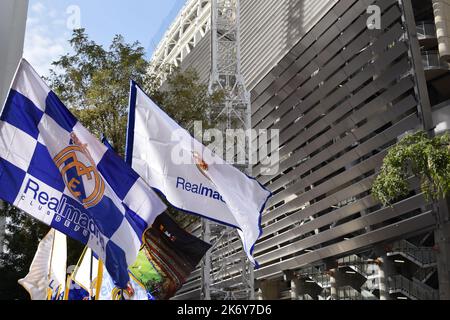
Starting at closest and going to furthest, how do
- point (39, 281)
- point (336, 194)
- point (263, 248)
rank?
1. point (39, 281)
2. point (336, 194)
3. point (263, 248)

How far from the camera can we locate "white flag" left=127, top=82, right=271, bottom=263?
36.2 feet

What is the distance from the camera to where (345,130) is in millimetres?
34875

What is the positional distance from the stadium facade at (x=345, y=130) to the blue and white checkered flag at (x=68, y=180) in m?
17.7

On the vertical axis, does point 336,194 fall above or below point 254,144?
below

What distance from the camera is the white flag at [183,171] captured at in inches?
435

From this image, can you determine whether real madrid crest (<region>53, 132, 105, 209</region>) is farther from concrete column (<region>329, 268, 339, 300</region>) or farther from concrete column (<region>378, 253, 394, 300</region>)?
concrete column (<region>329, 268, 339, 300</region>)

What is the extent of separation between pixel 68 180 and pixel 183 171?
2.94 metres

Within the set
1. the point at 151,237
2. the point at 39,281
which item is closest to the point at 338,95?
the point at 39,281

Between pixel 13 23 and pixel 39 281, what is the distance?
9.27 m

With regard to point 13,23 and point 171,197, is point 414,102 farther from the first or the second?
point 13,23

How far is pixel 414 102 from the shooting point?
2986 centimetres

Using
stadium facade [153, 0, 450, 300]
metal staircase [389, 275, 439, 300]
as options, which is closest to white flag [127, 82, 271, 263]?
stadium facade [153, 0, 450, 300]

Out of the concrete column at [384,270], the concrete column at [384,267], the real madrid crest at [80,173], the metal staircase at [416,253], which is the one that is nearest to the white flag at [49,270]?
the real madrid crest at [80,173]

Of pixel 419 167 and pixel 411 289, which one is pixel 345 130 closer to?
pixel 411 289
